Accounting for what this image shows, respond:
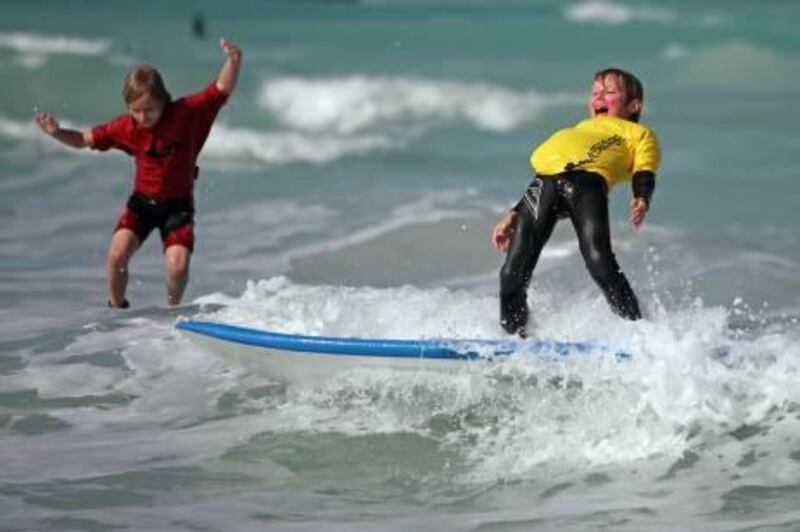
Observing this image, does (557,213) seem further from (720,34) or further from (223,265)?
(720,34)

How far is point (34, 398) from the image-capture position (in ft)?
24.7

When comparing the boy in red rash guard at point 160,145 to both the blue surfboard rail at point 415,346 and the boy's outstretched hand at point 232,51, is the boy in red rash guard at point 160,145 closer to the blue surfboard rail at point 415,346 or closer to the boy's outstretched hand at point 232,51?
the boy's outstretched hand at point 232,51

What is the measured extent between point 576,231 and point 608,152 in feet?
1.14

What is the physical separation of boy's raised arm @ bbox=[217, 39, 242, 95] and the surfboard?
148cm

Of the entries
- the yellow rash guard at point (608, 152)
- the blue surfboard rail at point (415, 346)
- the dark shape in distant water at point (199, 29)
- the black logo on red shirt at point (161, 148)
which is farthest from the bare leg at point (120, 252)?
the dark shape in distant water at point (199, 29)

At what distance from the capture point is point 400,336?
7.41 metres

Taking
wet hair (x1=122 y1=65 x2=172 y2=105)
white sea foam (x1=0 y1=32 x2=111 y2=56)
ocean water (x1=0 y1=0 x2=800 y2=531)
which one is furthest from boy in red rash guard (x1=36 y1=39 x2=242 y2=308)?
white sea foam (x1=0 y1=32 x2=111 y2=56)

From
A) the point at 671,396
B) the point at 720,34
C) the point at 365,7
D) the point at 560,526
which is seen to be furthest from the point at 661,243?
the point at 365,7

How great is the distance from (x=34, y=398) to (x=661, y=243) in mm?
5327

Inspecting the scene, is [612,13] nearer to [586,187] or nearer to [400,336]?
[400,336]

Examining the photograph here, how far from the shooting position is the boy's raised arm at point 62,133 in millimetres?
8062

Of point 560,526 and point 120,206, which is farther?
point 120,206

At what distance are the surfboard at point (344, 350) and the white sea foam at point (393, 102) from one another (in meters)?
14.0

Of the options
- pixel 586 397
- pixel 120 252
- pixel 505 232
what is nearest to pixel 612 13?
pixel 120 252
